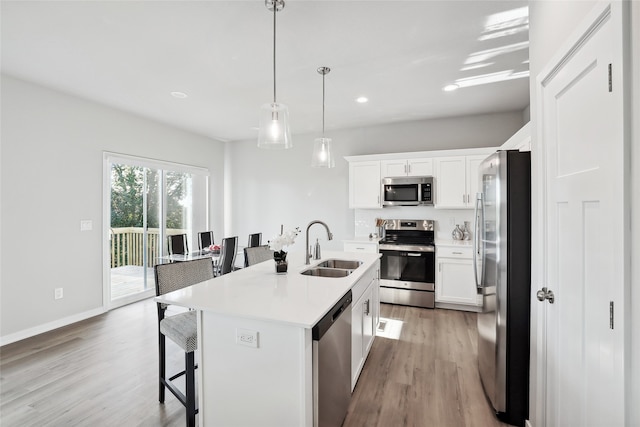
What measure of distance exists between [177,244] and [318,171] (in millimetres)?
2695

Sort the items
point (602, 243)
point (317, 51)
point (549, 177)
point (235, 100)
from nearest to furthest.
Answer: point (602, 243), point (549, 177), point (317, 51), point (235, 100)

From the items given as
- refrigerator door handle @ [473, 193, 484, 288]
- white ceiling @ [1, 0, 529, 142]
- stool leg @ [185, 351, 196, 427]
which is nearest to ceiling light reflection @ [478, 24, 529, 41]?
white ceiling @ [1, 0, 529, 142]

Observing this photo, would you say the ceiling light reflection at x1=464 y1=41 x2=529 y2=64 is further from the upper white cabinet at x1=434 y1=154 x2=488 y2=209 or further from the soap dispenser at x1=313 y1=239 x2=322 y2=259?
the soap dispenser at x1=313 y1=239 x2=322 y2=259

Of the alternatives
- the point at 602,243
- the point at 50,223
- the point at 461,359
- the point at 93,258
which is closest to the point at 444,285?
the point at 461,359

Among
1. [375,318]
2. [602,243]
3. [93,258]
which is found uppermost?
[602,243]

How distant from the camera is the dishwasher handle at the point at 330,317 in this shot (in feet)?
4.75

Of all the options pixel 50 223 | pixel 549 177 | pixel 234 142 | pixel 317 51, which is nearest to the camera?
pixel 549 177

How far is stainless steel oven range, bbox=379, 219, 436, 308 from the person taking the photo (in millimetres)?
4215

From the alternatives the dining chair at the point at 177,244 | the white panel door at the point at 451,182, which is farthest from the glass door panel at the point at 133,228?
the white panel door at the point at 451,182

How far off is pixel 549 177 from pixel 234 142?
19.3 ft

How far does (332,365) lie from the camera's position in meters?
1.66

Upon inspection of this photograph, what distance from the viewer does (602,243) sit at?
1.11 m

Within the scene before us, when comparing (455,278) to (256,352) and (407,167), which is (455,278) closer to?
(407,167)

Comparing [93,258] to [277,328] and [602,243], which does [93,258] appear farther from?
[602,243]
